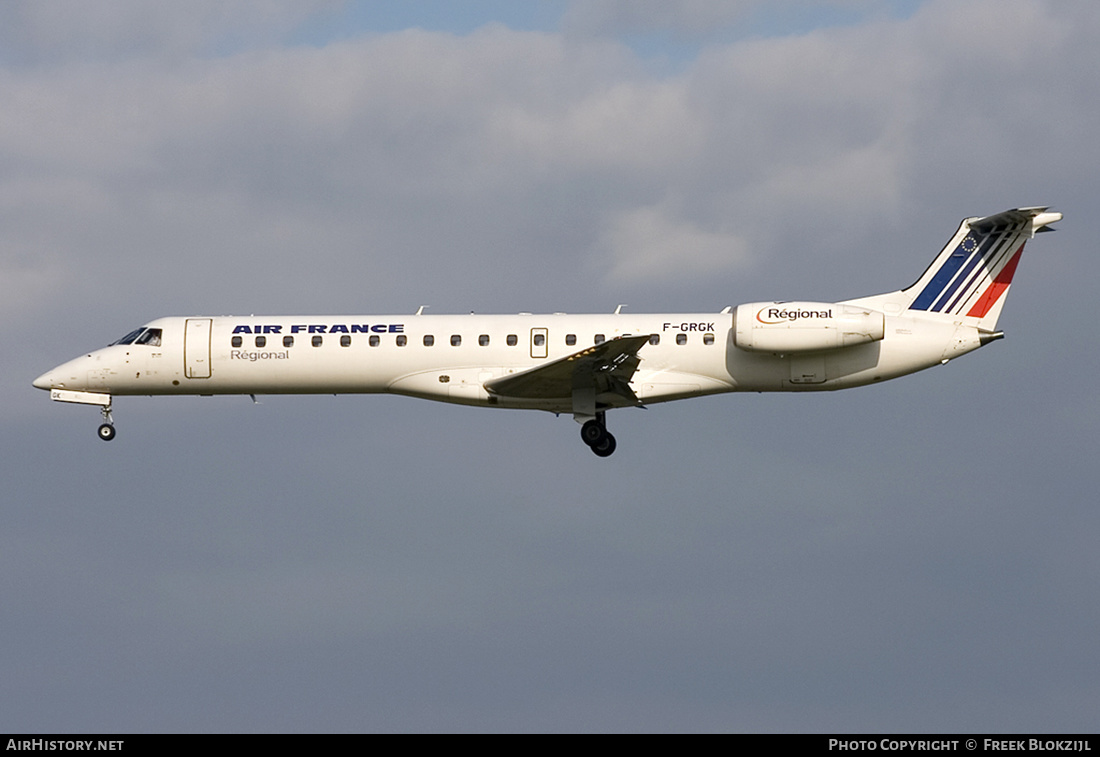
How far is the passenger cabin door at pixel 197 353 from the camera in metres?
34.1

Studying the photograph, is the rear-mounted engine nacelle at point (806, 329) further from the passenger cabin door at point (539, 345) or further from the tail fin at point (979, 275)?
the passenger cabin door at point (539, 345)

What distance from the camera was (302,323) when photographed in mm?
34031

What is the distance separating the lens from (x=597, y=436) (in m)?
32.7

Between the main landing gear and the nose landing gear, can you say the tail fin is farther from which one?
the nose landing gear

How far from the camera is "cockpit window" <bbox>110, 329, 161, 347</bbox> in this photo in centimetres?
3453

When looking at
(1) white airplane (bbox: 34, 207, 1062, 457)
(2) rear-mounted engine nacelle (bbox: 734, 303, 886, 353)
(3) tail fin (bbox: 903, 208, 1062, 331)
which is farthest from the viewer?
(3) tail fin (bbox: 903, 208, 1062, 331)

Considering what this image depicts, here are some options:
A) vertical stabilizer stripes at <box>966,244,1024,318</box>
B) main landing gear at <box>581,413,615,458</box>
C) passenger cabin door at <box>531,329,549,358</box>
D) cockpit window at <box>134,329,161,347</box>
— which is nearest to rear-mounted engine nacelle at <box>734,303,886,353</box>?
vertical stabilizer stripes at <box>966,244,1024,318</box>

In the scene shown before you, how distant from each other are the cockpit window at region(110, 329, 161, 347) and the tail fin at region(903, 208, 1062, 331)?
17686 mm

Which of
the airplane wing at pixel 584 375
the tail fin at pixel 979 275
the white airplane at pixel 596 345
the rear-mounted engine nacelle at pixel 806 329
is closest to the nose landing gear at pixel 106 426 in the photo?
the white airplane at pixel 596 345

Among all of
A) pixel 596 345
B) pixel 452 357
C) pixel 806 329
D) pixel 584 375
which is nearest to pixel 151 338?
pixel 452 357
